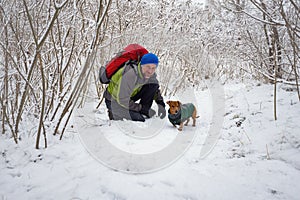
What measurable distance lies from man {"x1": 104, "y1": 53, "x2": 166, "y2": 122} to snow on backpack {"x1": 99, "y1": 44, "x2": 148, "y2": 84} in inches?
3.2

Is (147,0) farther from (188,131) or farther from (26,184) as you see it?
(26,184)

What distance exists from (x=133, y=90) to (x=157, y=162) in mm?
1286

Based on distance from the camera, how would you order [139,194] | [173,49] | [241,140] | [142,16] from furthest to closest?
[173,49] → [142,16] → [241,140] → [139,194]

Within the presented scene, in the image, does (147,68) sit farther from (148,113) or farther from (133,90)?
(148,113)

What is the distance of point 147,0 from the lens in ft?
13.6

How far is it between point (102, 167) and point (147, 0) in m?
3.79

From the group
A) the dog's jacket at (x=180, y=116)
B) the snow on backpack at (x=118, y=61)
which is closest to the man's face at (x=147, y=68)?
the snow on backpack at (x=118, y=61)

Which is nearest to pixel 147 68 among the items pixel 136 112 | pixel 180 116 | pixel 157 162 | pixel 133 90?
pixel 133 90

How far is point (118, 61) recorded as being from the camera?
102 inches

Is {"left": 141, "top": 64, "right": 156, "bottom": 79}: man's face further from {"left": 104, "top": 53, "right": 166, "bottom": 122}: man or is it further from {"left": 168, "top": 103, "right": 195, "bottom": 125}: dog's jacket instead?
{"left": 168, "top": 103, "right": 195, "bottom": 125}: dog's jacket

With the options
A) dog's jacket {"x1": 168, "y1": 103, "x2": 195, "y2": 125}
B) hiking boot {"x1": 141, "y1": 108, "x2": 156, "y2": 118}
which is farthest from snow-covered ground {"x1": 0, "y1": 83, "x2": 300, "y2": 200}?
hiking boot {"x1": 141, "y1": 108, "x2": 156, "y2": 118}

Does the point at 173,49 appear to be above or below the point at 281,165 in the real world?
above

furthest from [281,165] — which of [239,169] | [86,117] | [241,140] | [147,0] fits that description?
[147,0]

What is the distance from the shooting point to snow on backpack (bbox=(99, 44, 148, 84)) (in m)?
2.59
